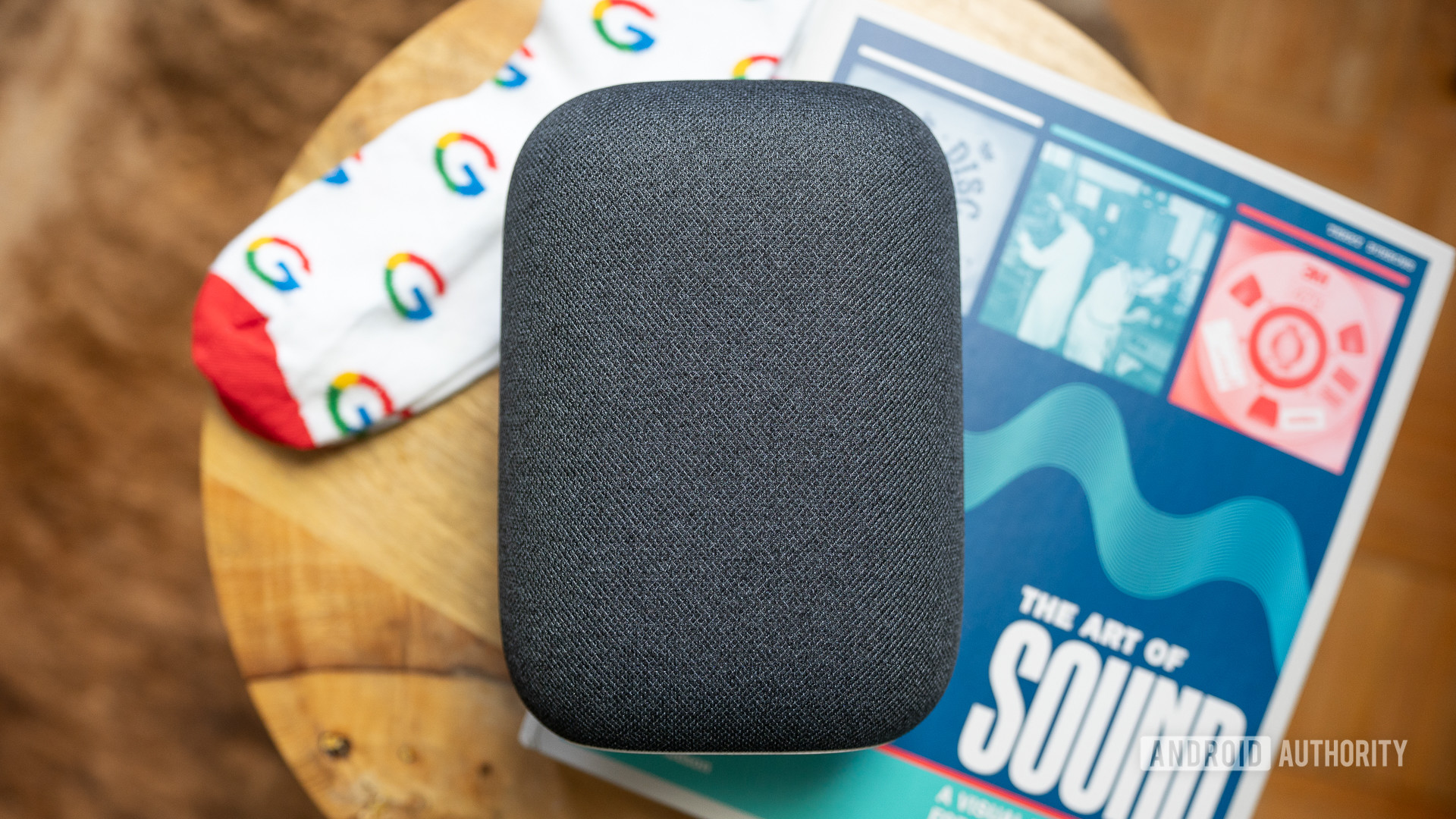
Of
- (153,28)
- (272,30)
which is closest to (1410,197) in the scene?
(272,30)

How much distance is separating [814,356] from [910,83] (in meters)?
0.31

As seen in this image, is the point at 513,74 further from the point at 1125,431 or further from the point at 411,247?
the point at 1125,431

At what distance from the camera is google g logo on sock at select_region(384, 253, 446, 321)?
617 millimetres

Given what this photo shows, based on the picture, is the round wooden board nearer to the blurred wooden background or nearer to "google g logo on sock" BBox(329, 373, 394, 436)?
"google g logo on sock" BBox(329, 373, 394, 436)

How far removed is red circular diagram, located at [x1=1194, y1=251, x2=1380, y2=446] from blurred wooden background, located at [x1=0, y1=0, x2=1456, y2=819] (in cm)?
28

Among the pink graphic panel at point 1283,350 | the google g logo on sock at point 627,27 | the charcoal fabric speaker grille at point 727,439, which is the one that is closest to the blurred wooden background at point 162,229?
the pink graphic panel at point 1283,350

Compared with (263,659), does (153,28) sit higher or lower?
higher

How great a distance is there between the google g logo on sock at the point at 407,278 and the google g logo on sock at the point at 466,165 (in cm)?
6

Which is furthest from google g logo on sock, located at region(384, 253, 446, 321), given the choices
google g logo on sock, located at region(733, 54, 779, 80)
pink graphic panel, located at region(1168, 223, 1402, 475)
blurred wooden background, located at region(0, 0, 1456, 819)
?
pink graphic panel, located at region(1168, 223, 1402, 475)

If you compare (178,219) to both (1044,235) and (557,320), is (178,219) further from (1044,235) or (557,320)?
(1044,235)

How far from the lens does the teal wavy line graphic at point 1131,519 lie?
64 centimetres

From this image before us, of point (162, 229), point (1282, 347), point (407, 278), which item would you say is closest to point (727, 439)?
point (407, 278)

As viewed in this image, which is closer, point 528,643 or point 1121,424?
point 528,643

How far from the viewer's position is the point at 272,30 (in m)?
0.90
